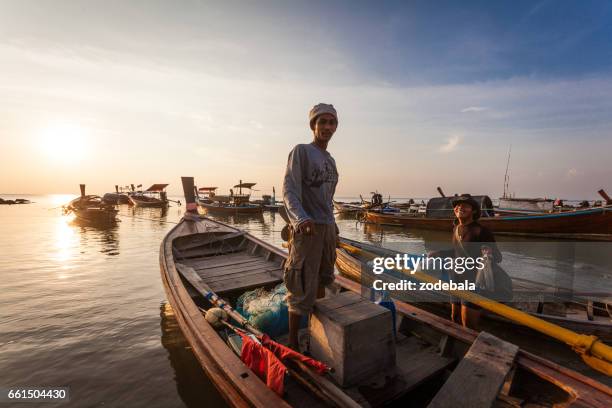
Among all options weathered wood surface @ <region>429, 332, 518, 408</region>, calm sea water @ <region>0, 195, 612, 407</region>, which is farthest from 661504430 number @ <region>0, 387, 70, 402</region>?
weathered wood surface @ <region>429, 332, 518, 408</region>

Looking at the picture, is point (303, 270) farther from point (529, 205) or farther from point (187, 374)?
point (529, 205)

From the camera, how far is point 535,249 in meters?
14.1

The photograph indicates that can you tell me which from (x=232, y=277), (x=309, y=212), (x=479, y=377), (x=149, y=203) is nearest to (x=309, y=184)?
(x=309, y=212)

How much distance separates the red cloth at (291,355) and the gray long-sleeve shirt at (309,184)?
1.15 metres

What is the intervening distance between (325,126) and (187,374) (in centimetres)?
427

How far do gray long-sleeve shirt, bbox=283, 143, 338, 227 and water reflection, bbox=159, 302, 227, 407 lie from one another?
3057 mm

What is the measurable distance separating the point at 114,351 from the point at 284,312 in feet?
11.5

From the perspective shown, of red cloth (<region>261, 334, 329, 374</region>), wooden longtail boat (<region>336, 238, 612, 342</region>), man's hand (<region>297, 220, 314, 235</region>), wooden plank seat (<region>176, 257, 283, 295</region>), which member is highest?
man's hand (<region>297, 220, 314, 235</region>)

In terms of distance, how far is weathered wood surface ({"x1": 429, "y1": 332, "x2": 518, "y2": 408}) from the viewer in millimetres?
2010

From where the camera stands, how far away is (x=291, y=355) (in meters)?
2.44

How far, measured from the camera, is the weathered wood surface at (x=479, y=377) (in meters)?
2.01

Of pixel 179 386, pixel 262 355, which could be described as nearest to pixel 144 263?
pixel 179 386

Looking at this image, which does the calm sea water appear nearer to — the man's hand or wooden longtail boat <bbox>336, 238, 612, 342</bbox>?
wooden longtail boat <bbox>336, 238, 612, 342</bbox>

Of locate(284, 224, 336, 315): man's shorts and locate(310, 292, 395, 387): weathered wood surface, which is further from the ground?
locate(284, 224, 336, 315): man's shorts
